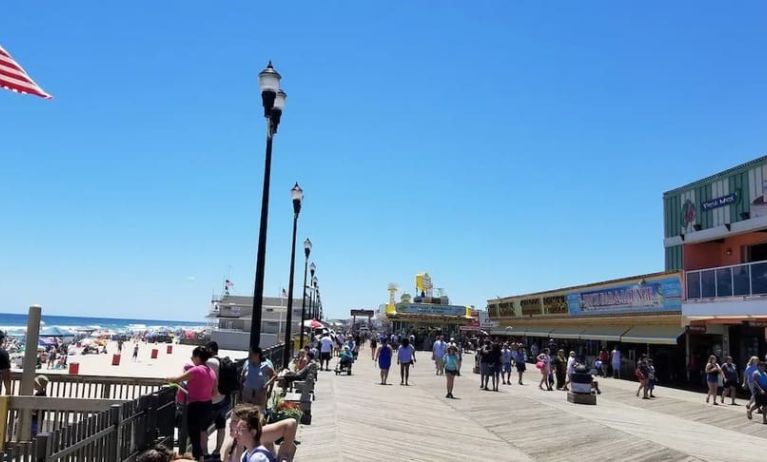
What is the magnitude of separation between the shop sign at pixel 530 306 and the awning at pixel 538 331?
0.95m

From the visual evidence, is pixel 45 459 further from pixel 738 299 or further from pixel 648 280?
pixel 648 280

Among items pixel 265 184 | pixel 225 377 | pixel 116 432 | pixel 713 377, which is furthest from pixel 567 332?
pixel 116 432

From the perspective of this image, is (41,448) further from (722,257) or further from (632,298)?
(632,298)

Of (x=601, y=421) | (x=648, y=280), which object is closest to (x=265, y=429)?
(x=601, y=421)

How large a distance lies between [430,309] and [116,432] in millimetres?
52483

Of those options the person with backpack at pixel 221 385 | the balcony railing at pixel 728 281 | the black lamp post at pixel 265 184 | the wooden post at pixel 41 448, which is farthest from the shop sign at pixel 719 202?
the wooden post at pixel 41 448

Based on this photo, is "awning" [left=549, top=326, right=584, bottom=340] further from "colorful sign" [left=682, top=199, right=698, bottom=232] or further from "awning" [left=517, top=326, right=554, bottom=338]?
"colorful sign" [left=682, top=199, right=698, bottom=232]

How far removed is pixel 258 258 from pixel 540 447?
5.97 meters

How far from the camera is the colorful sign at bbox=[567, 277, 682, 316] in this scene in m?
26.3

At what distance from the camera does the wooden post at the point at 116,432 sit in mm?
6879

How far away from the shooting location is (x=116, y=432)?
22.9 ft

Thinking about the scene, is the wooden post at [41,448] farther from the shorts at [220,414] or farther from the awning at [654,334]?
the awning at [654,334]

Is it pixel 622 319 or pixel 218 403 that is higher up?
pixel 622 319

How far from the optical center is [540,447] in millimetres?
11969
